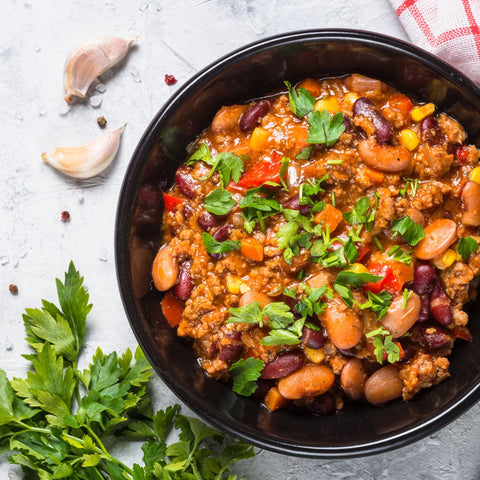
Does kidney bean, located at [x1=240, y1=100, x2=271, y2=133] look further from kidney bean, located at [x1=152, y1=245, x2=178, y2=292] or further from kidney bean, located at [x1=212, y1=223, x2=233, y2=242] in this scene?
kidney bean, located at [x1=152, y1=245, x2=178, y2=292]

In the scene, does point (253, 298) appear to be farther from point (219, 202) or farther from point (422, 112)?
point (422, 112)

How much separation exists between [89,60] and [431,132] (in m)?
2.10

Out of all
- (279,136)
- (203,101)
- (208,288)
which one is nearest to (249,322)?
(208,288)

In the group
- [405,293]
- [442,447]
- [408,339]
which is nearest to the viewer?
[405,293]

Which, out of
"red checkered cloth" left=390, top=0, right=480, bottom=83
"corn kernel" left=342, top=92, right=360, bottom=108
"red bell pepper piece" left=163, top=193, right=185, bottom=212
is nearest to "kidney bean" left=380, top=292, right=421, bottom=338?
"corn kernel" left=342, top=92, right=360, bottom=108

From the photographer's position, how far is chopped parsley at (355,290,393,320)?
332cm

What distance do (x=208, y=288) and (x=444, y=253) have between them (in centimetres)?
123

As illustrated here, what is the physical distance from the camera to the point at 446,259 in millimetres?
3430

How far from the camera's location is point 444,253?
11.3 feet

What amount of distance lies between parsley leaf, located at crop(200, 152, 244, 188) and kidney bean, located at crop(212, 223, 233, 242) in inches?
8.7

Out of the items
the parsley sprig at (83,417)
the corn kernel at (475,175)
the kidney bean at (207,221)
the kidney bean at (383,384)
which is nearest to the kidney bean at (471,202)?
the corn kernel at (475,175)

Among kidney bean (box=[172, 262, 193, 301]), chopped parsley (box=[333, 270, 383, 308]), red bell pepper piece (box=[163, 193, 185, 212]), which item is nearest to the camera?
chopped parsley (box=[333, 270, 383, 308])

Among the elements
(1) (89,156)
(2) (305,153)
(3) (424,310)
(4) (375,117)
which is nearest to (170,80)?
(1) (89,156)

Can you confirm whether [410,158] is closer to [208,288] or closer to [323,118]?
[323,118]
